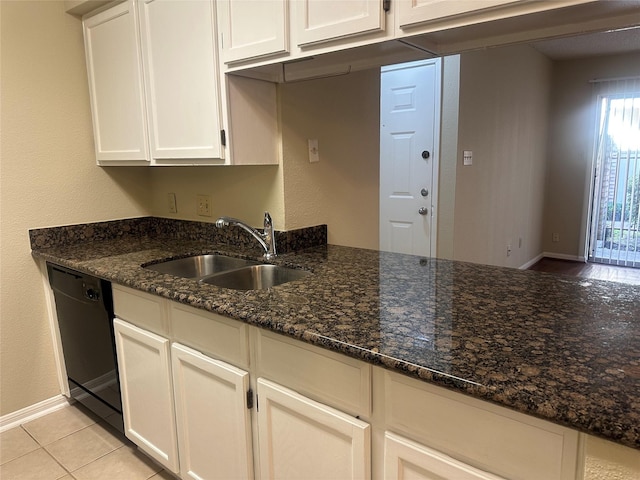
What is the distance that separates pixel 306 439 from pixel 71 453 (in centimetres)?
148

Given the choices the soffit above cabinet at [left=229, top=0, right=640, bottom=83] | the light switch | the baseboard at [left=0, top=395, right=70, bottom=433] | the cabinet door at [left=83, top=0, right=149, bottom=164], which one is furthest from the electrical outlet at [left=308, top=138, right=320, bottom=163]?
the light switch

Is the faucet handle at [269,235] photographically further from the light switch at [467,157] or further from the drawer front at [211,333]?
the light switch at [467,157]

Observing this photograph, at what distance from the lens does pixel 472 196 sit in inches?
159

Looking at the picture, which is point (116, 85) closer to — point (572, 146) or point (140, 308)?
point (140, 308)

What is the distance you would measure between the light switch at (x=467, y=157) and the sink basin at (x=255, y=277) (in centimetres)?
249

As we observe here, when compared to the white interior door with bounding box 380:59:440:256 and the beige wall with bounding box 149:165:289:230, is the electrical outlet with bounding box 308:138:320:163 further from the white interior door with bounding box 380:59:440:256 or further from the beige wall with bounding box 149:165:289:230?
the white interior door with bounding box 380:59:440:256

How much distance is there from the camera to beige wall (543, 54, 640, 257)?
5613 millimetres

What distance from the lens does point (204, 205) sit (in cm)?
242

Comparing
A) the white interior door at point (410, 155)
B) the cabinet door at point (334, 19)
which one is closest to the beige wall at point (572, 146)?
the white interior door at point (410, 155)

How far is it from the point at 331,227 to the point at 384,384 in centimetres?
131

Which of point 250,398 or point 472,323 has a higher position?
point 472,323

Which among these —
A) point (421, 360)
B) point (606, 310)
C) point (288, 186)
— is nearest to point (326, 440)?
point (421, 360)

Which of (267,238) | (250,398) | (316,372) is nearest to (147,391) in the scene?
(250,398)

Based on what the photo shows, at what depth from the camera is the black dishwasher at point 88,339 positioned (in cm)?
196
